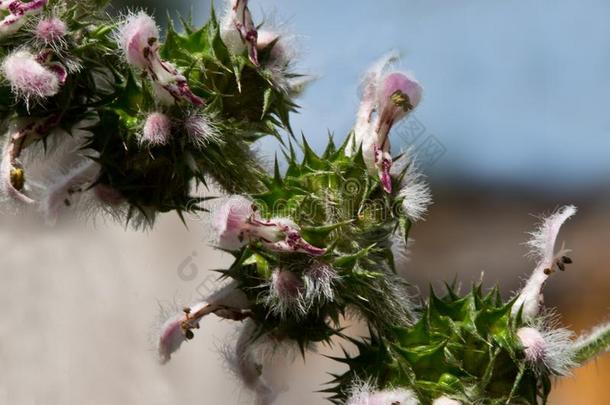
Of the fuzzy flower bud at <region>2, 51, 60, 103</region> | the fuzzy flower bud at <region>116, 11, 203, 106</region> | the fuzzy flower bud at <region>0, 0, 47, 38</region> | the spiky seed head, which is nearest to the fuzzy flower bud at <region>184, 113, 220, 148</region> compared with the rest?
the fuzzy flower bud at <region>116, 11, 203, 106</region>

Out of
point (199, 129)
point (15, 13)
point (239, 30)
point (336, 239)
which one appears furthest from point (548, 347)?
point (15, 13)

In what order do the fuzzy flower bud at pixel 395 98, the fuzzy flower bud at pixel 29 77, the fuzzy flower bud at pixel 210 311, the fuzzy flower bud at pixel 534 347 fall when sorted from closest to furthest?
Answer: the fuzzy flower bud at pixel 29 77, the fuzzy flower bud at pixel 534 347, the fuzzy flower bud at pixel 210 311, the fuzzy flower bud at pixel 395 98

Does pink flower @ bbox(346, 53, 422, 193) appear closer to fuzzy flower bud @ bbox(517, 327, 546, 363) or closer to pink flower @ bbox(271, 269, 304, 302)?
Result: pink flower @ bbox(271, 269, 304, 302)

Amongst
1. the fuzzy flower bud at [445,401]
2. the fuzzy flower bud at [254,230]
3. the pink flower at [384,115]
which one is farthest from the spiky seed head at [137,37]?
the fuzzy flower bud at [445,401]

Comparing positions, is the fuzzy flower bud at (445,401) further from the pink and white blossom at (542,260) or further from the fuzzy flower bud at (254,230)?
the fuzzy flower bud at (254,230)

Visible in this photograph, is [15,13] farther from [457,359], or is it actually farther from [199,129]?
[457,359]

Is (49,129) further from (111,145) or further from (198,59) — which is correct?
(198,59)

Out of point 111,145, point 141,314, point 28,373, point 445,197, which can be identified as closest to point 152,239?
point 141,314
